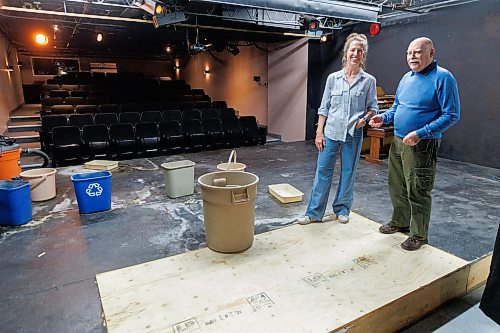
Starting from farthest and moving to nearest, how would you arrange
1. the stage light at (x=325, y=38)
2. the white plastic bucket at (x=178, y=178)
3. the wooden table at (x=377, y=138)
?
the stage light at (x=325, y=38) < the wooden table at (x=377, y=138) < the white plastic bucket at (x=178, y=178)

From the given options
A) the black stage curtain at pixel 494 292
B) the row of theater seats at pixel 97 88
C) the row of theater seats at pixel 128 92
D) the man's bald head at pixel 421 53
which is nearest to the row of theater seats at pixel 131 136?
the row of theater seats at pixel 128 92

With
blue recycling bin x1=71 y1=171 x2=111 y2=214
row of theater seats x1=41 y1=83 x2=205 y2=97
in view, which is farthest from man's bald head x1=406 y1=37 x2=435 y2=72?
row of theater seats x1=41 y1=83 x2=205 y2=97

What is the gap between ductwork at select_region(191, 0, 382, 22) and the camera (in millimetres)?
4426

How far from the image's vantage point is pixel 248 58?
32.0 ft

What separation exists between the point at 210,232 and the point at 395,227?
1.36 meters

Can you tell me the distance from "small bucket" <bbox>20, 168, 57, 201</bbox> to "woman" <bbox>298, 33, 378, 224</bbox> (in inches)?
106

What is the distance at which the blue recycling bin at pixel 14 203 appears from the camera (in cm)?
268

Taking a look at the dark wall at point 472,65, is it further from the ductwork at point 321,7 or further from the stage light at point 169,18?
the stage light at point 169,18

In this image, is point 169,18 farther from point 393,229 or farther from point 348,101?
point 393,229

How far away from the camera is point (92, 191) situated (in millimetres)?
3035

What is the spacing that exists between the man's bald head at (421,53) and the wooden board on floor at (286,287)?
118 cm

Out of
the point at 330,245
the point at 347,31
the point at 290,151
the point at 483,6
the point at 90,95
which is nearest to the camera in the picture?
the point at 330,245

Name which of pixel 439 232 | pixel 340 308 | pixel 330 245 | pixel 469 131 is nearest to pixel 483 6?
pixel 469 131

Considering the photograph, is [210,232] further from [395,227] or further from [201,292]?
[395,227]
